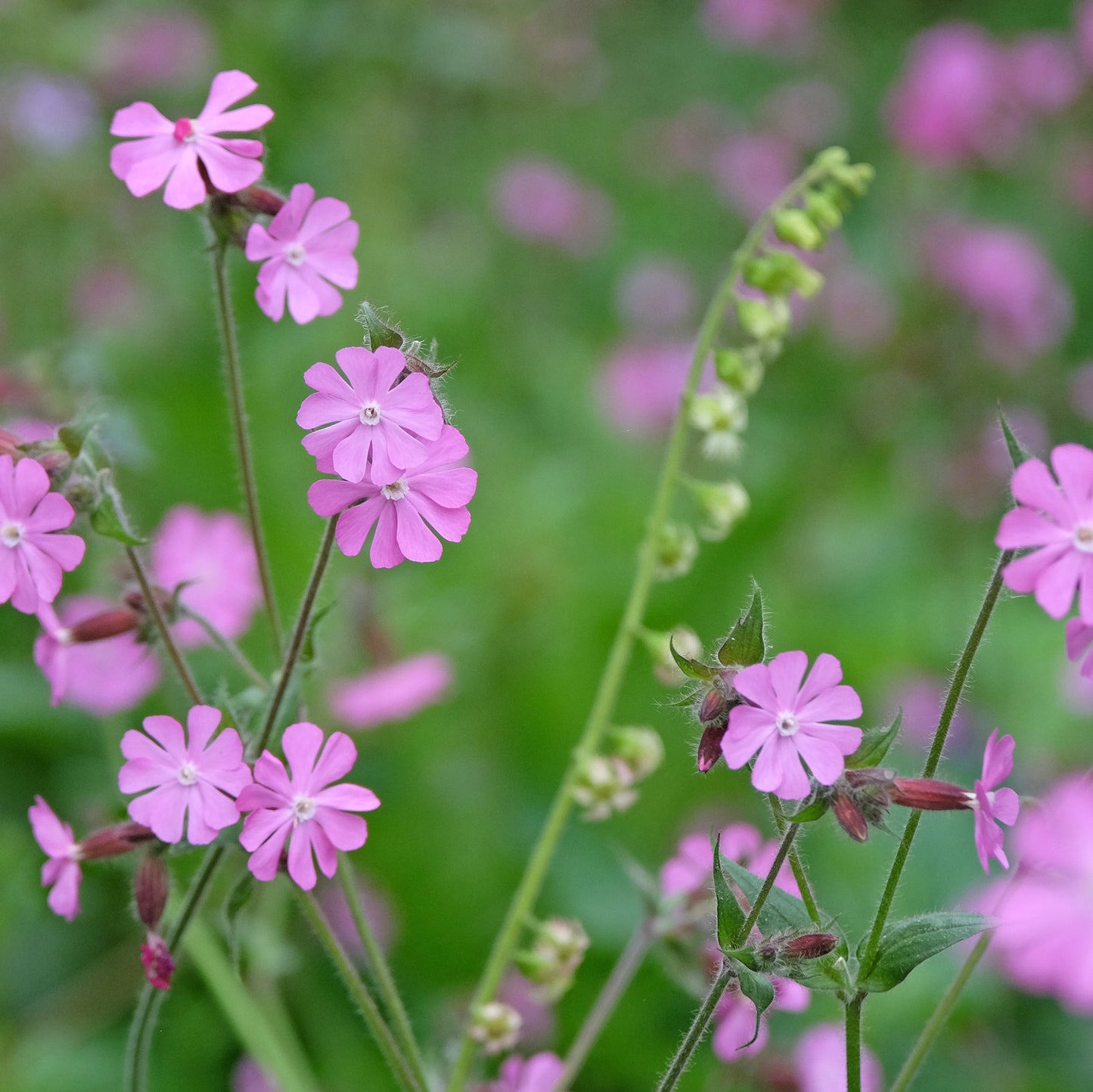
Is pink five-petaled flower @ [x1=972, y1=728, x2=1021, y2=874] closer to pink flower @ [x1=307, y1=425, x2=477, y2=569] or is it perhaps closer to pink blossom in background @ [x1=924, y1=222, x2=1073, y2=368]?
pink flower @ [x1=307, y1=425, x2=477, y2=569]

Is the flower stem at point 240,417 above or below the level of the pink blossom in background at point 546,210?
above

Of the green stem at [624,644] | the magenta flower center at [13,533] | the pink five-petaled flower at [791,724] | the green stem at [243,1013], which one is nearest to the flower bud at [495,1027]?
the green stem at [624,644]

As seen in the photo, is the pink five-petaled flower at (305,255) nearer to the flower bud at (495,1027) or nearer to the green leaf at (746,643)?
the green leaf at (746,643)

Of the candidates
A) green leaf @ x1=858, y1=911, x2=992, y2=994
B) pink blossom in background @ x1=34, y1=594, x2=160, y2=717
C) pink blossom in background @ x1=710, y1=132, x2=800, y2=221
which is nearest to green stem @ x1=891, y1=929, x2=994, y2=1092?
green leaf @ x1=858, y1=911, x2=992, y2=994

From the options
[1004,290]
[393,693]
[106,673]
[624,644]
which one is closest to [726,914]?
[624,644]

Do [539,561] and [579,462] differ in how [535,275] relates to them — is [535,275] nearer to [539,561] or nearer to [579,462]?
[579,462]

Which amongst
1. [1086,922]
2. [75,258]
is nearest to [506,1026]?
[1086,922]

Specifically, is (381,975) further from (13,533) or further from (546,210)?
(546,210)
